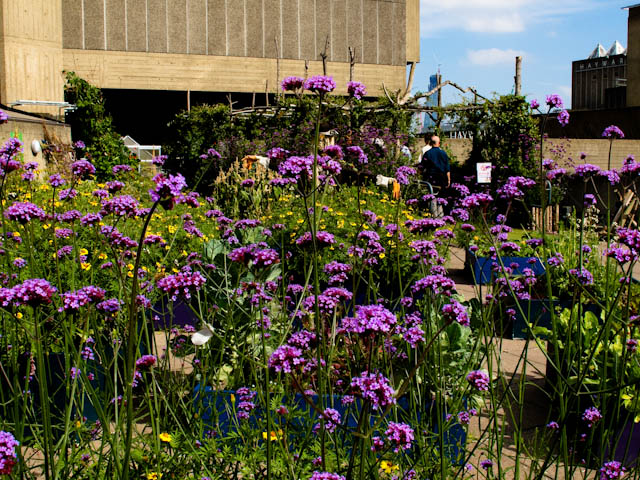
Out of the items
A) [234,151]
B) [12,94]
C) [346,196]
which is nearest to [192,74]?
[12,94]

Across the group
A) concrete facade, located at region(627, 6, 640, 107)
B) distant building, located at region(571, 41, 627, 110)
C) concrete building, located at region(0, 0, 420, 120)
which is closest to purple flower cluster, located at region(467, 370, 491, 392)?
concrete building, located at region(0, 0, 420, 120)

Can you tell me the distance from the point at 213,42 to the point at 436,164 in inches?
644

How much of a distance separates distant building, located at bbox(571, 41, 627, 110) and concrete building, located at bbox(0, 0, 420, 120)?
20.8 metres

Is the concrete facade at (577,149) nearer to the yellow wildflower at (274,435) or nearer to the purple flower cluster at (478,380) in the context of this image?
the purple flower cluster at (478,380)

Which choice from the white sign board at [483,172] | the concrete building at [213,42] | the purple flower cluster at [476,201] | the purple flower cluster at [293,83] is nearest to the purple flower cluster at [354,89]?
the purple flower cluster at [293,83]

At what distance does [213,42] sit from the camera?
24.9 m

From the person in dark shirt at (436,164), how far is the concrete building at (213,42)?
12.4 m

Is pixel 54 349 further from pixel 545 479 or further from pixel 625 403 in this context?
pixel 625 403

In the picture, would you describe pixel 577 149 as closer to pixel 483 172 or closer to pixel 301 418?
pixel 483 172

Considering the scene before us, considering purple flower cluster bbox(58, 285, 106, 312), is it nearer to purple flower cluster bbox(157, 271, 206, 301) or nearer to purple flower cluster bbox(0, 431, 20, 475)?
purple flower cluster bbox(157, 271, 206, 301)

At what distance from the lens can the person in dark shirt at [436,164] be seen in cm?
1061

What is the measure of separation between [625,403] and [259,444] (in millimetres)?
1779

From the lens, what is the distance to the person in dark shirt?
10.6 m

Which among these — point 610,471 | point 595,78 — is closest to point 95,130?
point 610,471
